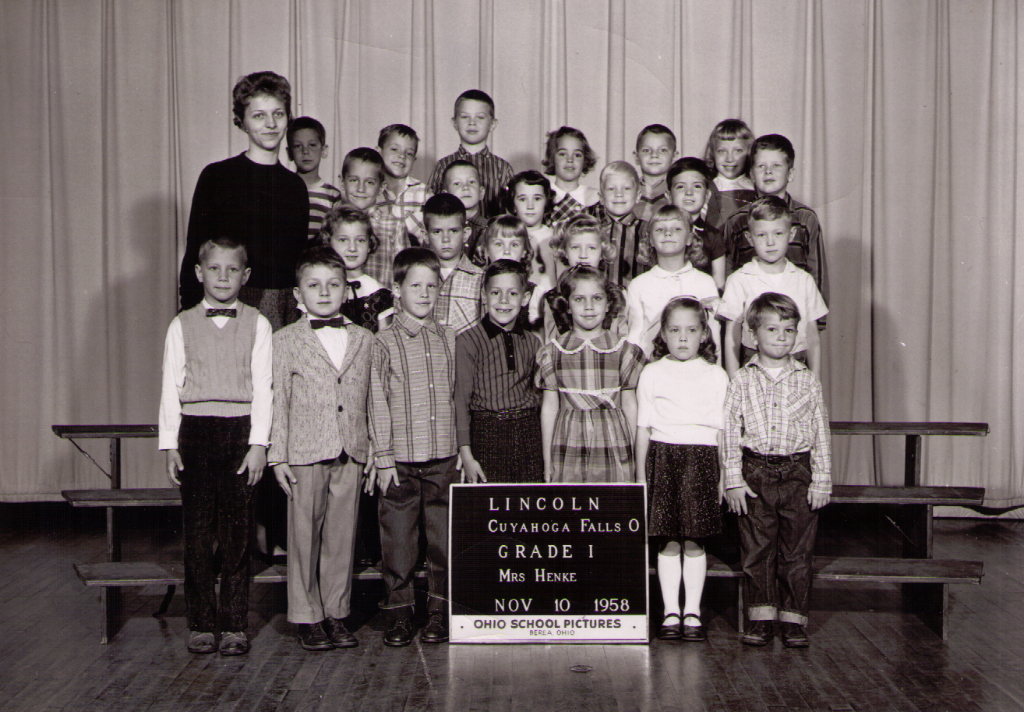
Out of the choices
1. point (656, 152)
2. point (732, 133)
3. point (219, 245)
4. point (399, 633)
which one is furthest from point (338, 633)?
point (732, 133)

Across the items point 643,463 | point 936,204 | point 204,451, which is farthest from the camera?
point 936,204

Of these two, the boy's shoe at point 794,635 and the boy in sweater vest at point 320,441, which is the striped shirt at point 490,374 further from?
the boy's shoe at point 794,635

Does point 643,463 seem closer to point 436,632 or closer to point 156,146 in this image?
point 436,632

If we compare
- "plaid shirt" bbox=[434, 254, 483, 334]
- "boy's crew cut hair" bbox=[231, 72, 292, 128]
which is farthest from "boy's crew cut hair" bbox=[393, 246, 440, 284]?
"boy's crew cut hair" bbox=[231, 72, 292, 128]

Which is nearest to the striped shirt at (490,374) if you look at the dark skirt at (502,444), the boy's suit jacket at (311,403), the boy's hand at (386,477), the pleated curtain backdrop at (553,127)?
the dark skirt at (502,444)

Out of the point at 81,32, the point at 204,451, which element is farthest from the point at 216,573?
the point at 81,32

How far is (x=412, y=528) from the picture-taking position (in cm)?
333

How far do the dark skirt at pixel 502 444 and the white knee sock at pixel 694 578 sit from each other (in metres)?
0.63

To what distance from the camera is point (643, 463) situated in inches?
132

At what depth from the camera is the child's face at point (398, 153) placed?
427 centimetres

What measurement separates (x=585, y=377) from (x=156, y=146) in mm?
3341

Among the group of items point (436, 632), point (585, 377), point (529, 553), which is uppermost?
point (585, 377)

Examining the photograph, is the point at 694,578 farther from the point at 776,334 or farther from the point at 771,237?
the point at 771,237

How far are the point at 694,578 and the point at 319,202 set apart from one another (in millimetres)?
2300
